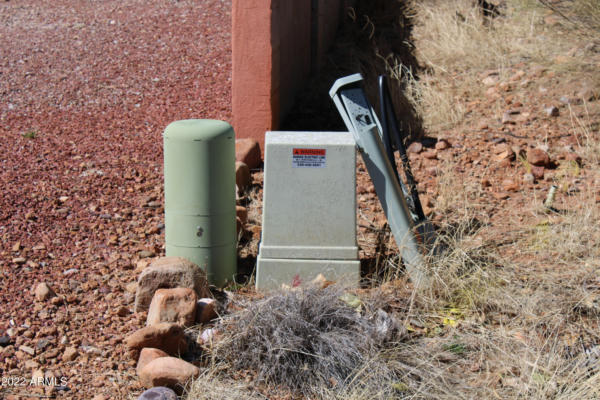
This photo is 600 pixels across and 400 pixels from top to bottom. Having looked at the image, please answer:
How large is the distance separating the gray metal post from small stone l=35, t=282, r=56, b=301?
6.18ft

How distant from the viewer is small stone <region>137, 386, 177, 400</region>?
2791 millimetres

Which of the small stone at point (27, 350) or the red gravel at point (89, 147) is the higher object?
the red gravel at point (89, 147)

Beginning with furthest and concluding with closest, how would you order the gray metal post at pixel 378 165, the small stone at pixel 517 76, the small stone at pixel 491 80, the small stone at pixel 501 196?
the small stone at pixel 491 80 → the small stone at pixel 517 76 → the small stone at pixel 501 196 → the gray metal post at pixel 378 165

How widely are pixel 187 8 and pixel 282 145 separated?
5735 millimetres

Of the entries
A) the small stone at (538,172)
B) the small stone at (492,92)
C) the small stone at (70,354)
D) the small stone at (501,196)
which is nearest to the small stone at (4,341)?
the small stone at (70,354)

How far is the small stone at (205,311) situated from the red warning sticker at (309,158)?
2.85 feet

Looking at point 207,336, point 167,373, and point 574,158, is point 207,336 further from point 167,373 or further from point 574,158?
point 574,158

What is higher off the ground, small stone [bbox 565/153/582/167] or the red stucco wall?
the red stucco wall

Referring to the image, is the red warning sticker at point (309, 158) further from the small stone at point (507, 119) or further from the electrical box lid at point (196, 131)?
the small stone at point (507, 119)

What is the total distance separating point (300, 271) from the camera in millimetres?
3752

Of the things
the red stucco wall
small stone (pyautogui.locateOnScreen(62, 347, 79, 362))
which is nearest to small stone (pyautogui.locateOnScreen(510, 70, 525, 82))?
the red stucco wall

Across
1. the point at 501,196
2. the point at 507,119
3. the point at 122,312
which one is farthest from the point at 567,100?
the point at 122,312

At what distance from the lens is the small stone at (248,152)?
5339 mm

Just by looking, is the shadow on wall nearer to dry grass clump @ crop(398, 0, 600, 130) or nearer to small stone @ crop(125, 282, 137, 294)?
dry grass clump @ crop(398, 0, 600, 130)
